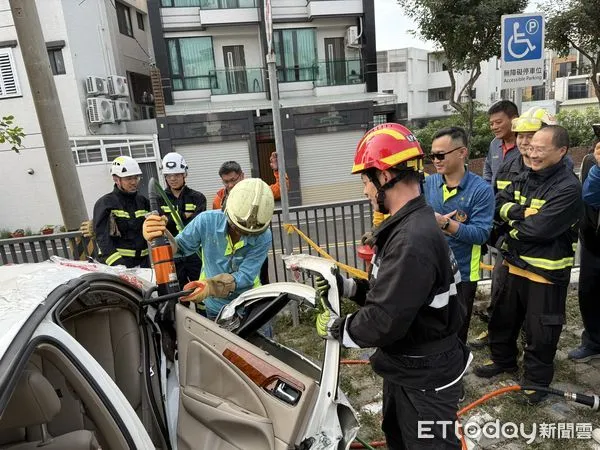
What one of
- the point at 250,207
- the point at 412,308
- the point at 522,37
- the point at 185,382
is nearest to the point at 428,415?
the point at 412,308

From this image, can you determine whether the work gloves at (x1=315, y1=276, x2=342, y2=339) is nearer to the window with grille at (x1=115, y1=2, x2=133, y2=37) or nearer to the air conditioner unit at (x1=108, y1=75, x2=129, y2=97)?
the air conditioner unit at (x1=108, y1=75, x2=129, y2=97)

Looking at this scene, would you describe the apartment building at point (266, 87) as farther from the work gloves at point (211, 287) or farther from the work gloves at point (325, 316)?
the work gloves at point (325, 316)

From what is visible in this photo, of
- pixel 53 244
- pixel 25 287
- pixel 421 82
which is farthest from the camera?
pixel 421 82

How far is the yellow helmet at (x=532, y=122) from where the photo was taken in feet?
11.3

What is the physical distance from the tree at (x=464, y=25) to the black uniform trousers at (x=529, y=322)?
10761 mm

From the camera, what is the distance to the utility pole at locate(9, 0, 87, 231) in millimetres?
4012

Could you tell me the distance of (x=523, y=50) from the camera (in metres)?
4.35

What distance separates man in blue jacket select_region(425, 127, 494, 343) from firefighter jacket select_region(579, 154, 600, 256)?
0.82 meters

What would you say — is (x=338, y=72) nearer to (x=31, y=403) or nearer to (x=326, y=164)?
(x=326, y=164)

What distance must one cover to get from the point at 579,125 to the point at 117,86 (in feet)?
63.0

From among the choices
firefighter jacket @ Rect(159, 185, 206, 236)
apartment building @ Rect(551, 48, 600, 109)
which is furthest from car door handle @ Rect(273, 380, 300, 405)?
apartment building @ Rect(551, 48, 600, 109)

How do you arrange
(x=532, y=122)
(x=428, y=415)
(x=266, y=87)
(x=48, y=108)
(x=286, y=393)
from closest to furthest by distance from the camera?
(x=286, y=393), (x=428, y=415), (x=532, y=122), (x=48, y=108), (x=266, y=87)

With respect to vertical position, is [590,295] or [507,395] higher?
[590,295]
